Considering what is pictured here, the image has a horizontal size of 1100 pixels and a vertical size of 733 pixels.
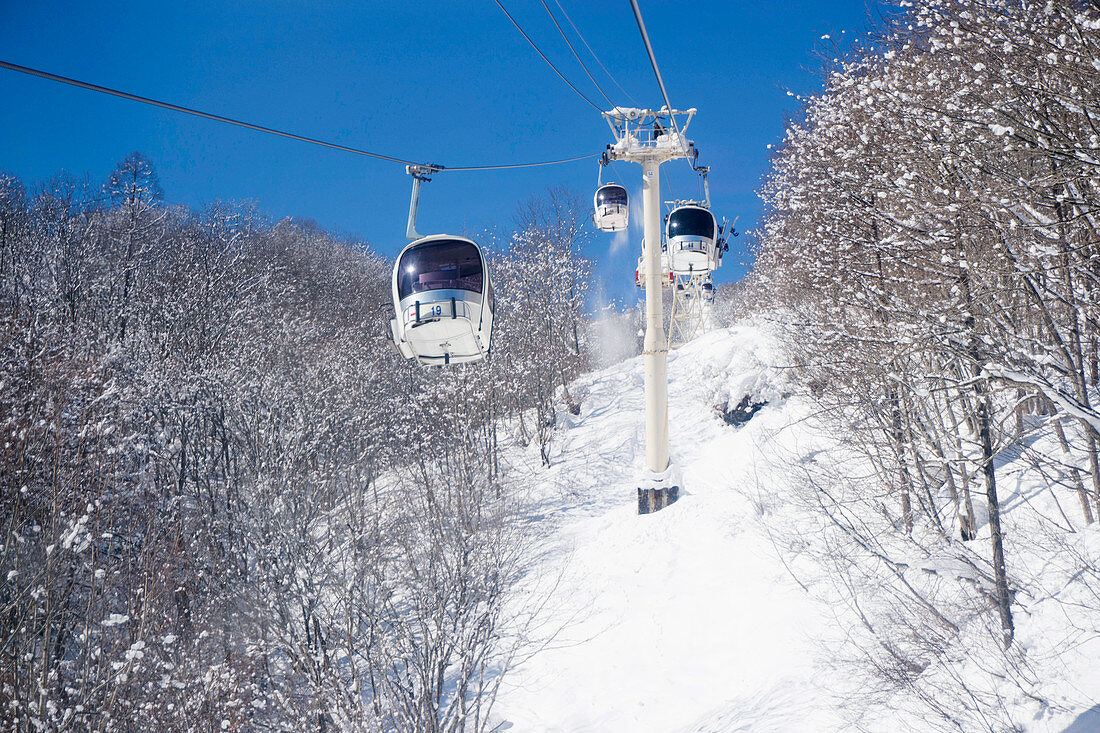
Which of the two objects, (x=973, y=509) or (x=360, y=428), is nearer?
(x=973, y=509)

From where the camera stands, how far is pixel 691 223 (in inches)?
525

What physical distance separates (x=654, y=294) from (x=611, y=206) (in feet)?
8.41

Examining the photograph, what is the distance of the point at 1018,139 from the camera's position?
17.5 ft

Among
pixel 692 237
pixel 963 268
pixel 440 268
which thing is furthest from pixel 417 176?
pixel 692 237

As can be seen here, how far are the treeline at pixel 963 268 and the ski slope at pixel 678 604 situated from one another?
167 cm

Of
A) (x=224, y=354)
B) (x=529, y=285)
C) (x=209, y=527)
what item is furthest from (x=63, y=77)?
(x=529, y=285)

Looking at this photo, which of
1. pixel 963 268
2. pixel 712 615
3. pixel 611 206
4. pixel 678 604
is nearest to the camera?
pixel 963 268

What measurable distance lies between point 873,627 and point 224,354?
19.0 metres

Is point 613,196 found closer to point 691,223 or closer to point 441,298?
point 691,223

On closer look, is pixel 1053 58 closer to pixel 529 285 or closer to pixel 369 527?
pixel 369 527

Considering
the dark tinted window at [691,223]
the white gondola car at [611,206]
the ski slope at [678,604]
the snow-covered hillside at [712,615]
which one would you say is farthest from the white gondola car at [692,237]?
the ski slope at [678,604]

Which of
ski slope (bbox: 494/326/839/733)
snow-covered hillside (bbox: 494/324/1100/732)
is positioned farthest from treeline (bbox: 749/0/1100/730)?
ski slope (bbox: 494/326/839/733)

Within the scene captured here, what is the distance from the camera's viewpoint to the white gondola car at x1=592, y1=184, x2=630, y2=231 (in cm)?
1417

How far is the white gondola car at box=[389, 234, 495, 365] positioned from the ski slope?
636cm
